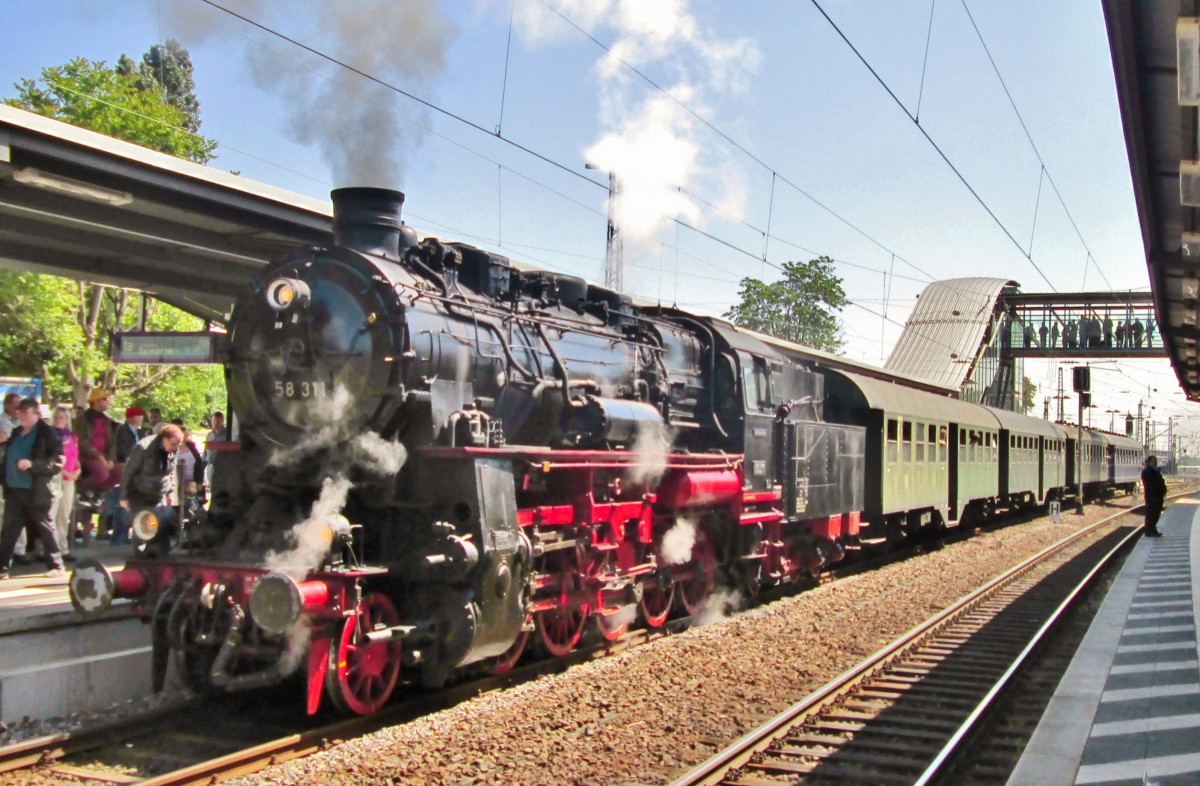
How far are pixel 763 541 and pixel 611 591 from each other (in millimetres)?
3717

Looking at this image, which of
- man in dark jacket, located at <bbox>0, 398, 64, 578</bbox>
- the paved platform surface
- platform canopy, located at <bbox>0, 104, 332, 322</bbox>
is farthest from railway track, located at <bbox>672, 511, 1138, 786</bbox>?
man in dark jacket, located at <bbox>0, 398, 64, 578</bbox>

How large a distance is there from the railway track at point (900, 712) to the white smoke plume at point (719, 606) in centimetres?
235

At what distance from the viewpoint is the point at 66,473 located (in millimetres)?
10125

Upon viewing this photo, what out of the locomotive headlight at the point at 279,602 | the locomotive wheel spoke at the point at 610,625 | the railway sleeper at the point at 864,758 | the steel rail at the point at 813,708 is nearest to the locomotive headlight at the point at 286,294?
the locomotive headlight at the point at 279,602

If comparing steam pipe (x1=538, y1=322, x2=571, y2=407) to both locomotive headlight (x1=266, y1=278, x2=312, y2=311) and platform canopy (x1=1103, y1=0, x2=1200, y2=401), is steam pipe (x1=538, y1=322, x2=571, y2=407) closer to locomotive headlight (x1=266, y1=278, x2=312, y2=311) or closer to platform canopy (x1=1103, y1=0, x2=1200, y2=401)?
locomotive headlight (x1=266, y1=278, x2=312, y2=311)

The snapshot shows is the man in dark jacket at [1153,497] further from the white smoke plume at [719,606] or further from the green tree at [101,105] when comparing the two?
the green tree at [101,105]

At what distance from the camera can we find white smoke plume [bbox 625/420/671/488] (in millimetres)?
9859

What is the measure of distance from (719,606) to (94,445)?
743cm

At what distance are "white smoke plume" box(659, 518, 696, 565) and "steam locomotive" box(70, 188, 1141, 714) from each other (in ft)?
0.08

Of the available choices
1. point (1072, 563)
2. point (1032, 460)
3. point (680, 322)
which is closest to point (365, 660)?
point (680, 322)

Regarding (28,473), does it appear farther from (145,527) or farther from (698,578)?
(698,578)

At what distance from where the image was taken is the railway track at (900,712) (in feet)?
20.6

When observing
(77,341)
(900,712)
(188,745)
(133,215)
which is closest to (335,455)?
(188,745)

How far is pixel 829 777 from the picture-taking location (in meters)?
6.24
